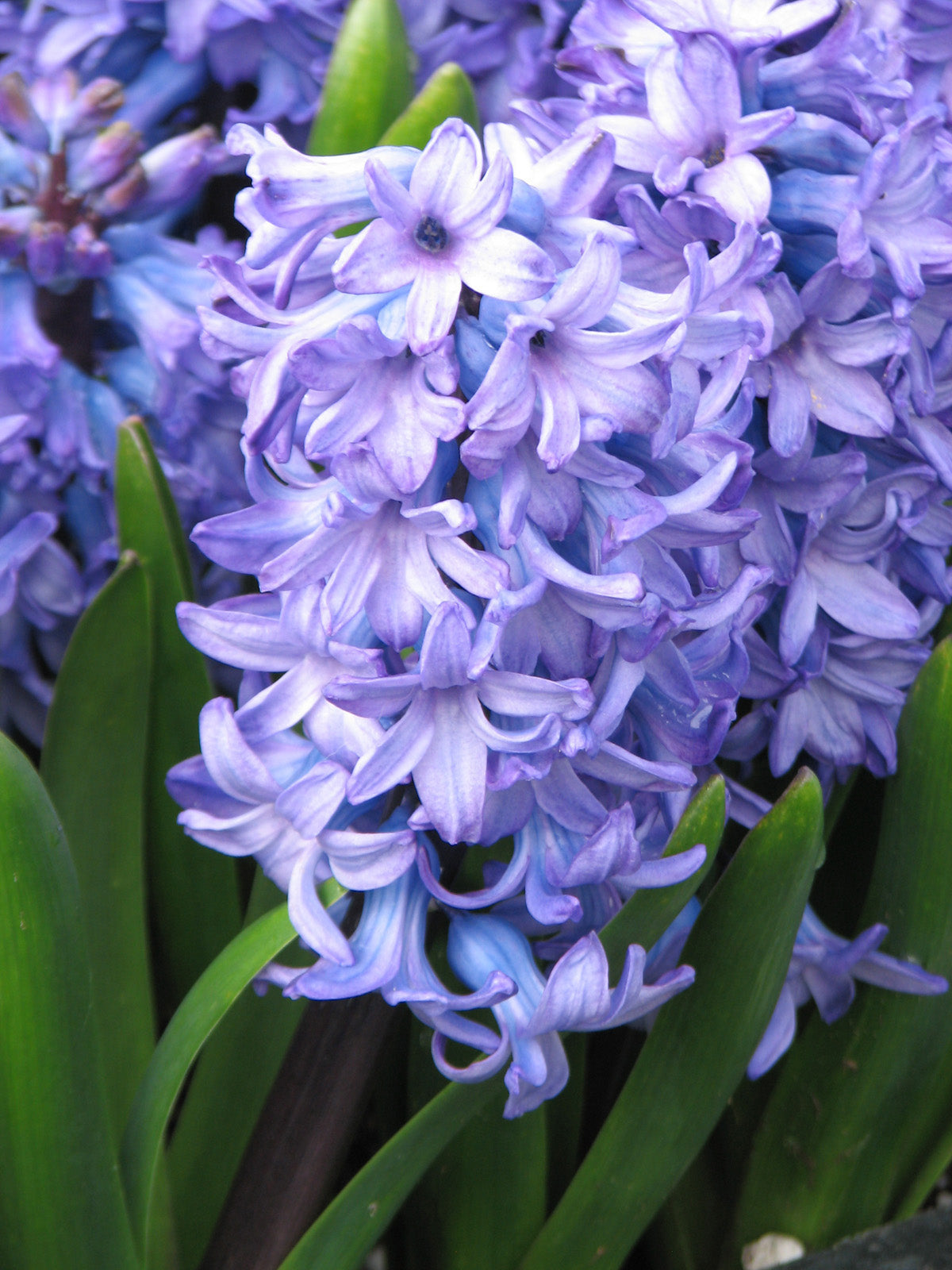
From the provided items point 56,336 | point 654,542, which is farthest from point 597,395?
point 56,336

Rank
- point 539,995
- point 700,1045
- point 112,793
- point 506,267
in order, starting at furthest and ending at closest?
point 112,793 < point 700,1045 < point 539,995 < point 506,267

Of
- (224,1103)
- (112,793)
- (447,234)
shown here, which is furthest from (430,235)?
(224,1103)

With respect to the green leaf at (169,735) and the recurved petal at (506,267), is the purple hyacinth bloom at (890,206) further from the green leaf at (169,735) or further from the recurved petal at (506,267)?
the green leaf at (169,735)

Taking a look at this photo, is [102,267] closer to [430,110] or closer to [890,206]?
[430,110]

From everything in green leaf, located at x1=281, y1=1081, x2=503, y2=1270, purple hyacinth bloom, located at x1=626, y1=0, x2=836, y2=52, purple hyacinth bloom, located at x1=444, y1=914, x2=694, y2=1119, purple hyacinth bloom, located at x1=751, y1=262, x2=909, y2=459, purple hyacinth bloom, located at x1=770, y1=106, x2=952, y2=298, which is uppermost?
purple hyacinth bloom, located at x1=626, y1=0, x2=836, y2=52

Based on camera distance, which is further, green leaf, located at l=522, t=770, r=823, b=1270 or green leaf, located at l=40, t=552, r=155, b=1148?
green leaf, located at l=40, t=552, r=155, b=1148

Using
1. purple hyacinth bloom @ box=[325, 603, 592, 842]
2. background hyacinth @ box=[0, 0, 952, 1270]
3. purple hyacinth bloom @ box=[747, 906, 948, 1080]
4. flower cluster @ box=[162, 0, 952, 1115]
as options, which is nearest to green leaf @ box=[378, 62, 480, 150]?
background hyacinth @ box=[0, 0, 952, 1270]

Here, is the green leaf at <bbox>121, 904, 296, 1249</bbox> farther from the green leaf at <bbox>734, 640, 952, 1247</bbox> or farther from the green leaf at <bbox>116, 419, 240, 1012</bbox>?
the green leaf at <bbox>734, 640, 952, 1247</bbox>
